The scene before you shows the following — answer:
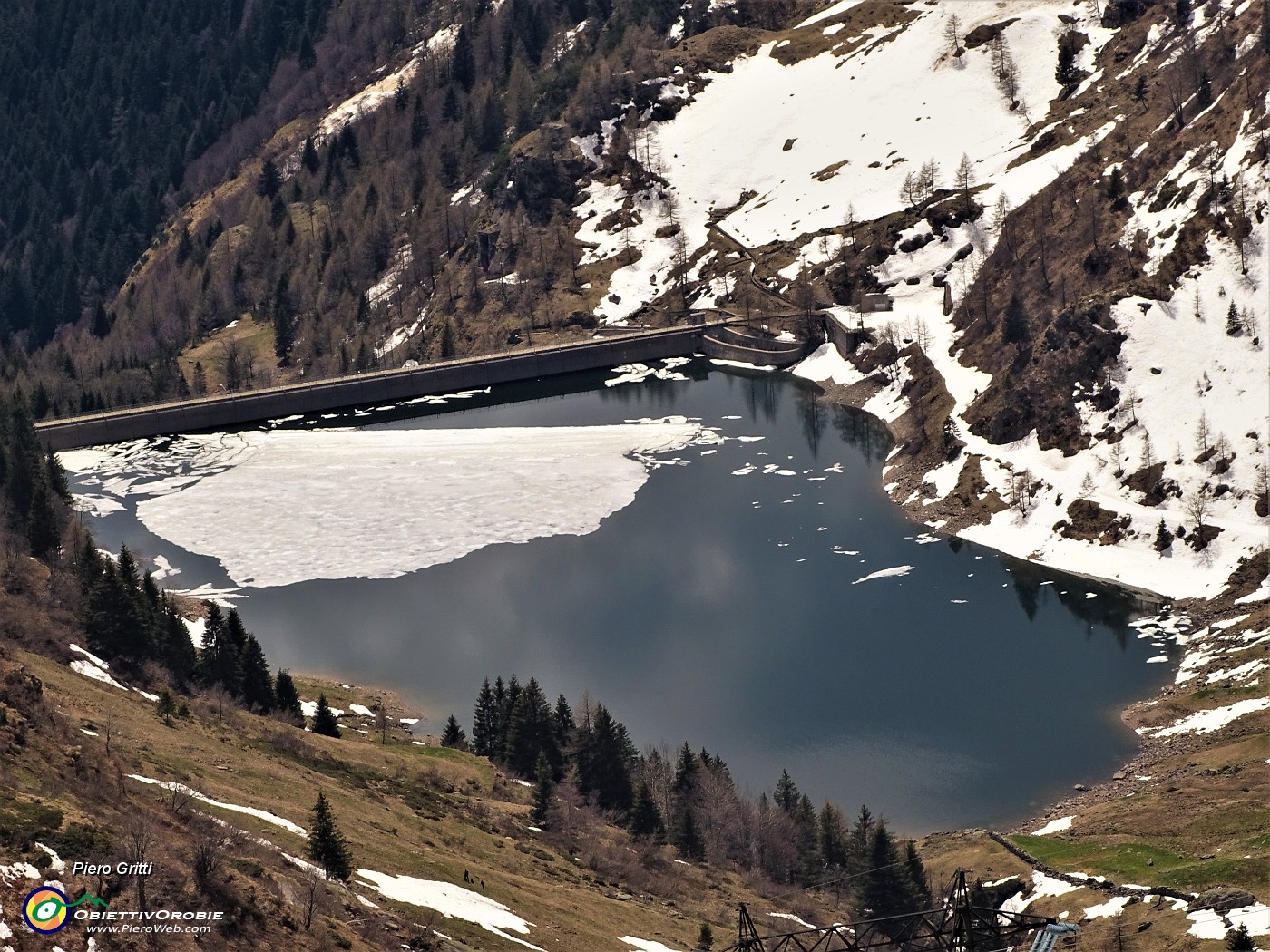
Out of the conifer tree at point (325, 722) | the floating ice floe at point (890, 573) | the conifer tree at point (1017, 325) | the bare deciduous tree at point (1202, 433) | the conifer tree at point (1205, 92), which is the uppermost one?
the conifer tree at point (1205, 92)

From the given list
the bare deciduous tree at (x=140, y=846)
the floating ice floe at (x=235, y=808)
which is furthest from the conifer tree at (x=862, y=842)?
the bare deciduous tree at (x=140, y=846)

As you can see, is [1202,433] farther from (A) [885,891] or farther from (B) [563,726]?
(A) [885,891]

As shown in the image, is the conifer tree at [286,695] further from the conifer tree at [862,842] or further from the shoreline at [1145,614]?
the shoreline at [1145,614]

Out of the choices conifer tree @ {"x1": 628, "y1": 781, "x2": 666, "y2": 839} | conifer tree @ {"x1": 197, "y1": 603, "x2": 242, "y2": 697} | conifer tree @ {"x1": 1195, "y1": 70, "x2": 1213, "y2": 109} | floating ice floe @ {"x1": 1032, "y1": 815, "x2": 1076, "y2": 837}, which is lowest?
floating ice floe @ {"x1": 1032, "y1": 815, "x2": 1076, "y2": 837}

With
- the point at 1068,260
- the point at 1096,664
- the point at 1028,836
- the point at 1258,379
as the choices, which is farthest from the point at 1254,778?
the point at 1068,260

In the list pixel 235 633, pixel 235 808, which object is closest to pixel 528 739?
pixel 235 633

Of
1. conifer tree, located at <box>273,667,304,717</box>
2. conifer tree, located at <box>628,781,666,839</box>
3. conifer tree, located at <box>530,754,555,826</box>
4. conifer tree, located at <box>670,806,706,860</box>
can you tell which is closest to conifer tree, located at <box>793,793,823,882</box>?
conifer tree, located at <box>670,806,706,860</box>

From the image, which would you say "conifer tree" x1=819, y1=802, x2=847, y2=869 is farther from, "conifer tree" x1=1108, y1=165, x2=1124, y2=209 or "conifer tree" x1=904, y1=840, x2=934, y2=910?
"conifer tree" x1=1108, y1=165, x2=1124, y2=209
